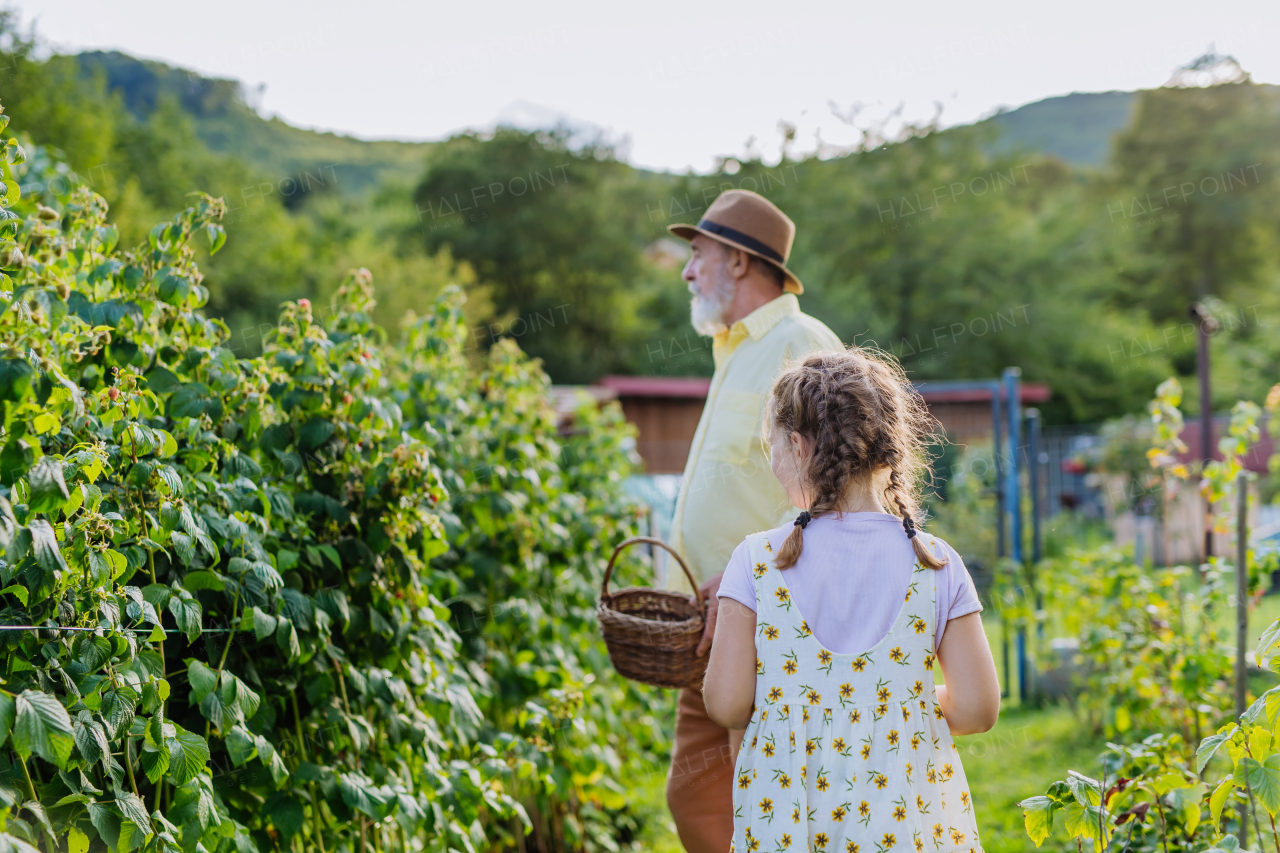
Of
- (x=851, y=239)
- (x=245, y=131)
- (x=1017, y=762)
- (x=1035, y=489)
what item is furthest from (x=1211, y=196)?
(x=245, y=131)

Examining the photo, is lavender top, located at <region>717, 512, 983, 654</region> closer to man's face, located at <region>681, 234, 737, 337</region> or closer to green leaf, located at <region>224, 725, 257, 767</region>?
green leaf, located at <region>224, 725, 257, 767</region>

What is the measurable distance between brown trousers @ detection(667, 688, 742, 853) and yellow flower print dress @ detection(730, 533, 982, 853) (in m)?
0.83

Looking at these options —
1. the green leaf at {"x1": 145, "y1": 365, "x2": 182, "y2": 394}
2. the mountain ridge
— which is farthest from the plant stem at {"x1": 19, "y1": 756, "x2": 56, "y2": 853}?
the mountain ridge

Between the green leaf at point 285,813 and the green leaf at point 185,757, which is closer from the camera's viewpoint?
the green leaf at point 185,757

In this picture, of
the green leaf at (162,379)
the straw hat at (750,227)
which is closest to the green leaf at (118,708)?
the green leaf at (162,379)

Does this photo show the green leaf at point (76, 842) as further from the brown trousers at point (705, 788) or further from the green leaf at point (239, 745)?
the brown trousers at point (705, 788)

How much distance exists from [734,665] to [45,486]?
106 cm

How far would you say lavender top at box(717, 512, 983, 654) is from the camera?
1.51 meters

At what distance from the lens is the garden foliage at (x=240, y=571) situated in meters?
1.28

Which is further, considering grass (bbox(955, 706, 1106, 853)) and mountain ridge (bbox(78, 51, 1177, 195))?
mountain ridge (bbox(78, 51, 1177, 195))

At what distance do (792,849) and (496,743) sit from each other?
1.11m

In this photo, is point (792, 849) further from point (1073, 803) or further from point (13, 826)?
point (13, 826)

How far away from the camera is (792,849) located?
1489mm

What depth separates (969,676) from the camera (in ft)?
4.89
